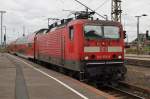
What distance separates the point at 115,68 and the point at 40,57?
587 inches

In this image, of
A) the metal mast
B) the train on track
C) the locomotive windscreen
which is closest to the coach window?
the train on track

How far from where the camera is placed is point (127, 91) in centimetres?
1838

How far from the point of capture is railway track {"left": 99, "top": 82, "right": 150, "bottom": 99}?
16.3 metres

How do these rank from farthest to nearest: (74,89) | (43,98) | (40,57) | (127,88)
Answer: (40,57) < (127,88) < (74,89) < (43,98)

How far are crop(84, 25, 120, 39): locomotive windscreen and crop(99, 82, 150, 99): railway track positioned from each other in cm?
234

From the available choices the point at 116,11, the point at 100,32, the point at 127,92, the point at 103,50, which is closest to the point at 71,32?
the point at 100,32

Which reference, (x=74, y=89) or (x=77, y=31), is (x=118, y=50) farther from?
(x=74, y=89)

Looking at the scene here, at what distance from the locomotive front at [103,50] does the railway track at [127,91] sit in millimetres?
460

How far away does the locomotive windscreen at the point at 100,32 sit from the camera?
19.3m

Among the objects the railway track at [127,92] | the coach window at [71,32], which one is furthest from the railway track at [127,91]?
the coach window at [71,32]

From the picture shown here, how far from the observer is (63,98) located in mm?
13227

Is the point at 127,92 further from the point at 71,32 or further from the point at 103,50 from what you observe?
the point at 71,32

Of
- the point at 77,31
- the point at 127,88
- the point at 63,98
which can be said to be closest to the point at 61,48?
the point at 77,31

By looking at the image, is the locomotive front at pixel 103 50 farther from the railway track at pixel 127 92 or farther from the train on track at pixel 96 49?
the railway track at pixel 127 92
